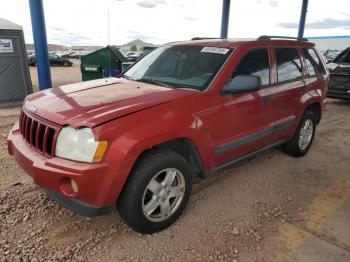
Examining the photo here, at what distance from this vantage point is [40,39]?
8141 mm

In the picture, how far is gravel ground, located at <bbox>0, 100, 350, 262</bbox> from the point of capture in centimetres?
275

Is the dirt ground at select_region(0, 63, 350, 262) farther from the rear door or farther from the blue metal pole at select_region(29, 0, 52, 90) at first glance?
the blue metal pole at select_region(29, 0, 52, 90)

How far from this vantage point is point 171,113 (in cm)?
283

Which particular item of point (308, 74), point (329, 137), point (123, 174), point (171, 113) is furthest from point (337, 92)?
point (123, 174)

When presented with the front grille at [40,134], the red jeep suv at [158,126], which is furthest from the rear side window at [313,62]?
the front grille at [40,134]

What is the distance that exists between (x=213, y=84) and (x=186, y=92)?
32 cm

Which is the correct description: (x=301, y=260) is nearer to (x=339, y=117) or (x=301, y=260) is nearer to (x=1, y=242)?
(x=1, y=242)

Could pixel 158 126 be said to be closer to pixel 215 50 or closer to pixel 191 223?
pixel 191 223

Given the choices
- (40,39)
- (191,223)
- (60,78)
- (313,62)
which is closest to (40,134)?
(191,223)

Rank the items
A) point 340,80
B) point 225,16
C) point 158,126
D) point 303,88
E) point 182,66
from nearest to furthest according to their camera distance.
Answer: point 158,126
point 182,66
point 303,88
point 340,80
point 225,16

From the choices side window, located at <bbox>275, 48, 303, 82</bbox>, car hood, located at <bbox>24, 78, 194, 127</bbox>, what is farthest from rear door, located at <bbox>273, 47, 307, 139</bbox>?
car hood, located at <bbox>24, 78, 194, 127</bbox>

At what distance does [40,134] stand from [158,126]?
3.33 ft

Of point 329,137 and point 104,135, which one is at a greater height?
point 104,135

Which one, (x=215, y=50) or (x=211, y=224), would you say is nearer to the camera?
(x=211, y=224)
